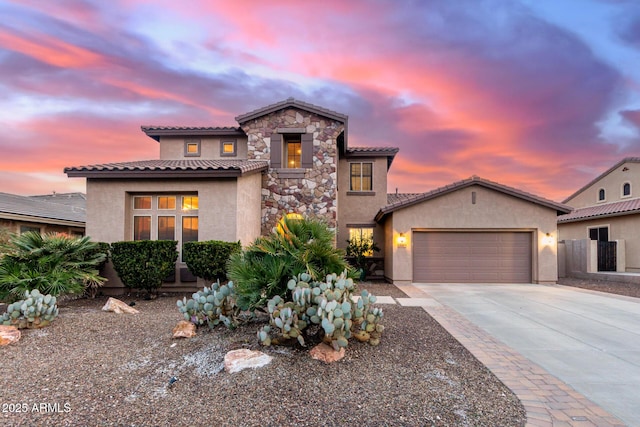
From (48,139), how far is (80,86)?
11.0 ft

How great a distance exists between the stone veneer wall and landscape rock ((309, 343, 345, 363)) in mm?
8560

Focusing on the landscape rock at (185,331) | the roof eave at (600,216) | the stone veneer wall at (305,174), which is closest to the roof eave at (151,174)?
the stone veneer wall at (305,174)

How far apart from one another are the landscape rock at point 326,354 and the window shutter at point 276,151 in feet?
31.0

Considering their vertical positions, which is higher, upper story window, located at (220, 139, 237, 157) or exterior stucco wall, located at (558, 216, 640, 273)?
upper story window, located at (220, 139, 237, 157)

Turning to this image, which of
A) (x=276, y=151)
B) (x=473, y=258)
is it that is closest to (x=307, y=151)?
(x=276, y=151)

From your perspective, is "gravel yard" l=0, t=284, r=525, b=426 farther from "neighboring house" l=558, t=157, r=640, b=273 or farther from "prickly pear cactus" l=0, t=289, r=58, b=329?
"neighboring house" l=558, t=157, r=640, b=273

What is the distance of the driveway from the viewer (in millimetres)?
3496

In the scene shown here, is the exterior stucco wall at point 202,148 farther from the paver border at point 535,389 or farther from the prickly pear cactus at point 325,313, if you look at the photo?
the paver border at point 535,389

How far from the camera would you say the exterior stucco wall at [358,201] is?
49.8 ft

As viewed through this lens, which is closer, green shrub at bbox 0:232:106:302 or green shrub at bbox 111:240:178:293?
green shrub at bbox 0:232:106:302

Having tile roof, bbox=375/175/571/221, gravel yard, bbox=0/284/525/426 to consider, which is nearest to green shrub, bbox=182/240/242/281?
gravel yard, bbox=0/284/525/426

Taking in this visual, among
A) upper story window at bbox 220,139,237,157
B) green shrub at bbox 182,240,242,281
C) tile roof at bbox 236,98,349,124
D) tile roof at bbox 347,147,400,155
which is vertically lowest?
green shrub at bbox 182,240,242,281

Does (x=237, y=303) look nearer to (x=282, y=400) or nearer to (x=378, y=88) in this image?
(x=282, y=400)

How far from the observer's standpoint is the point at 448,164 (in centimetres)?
1947
